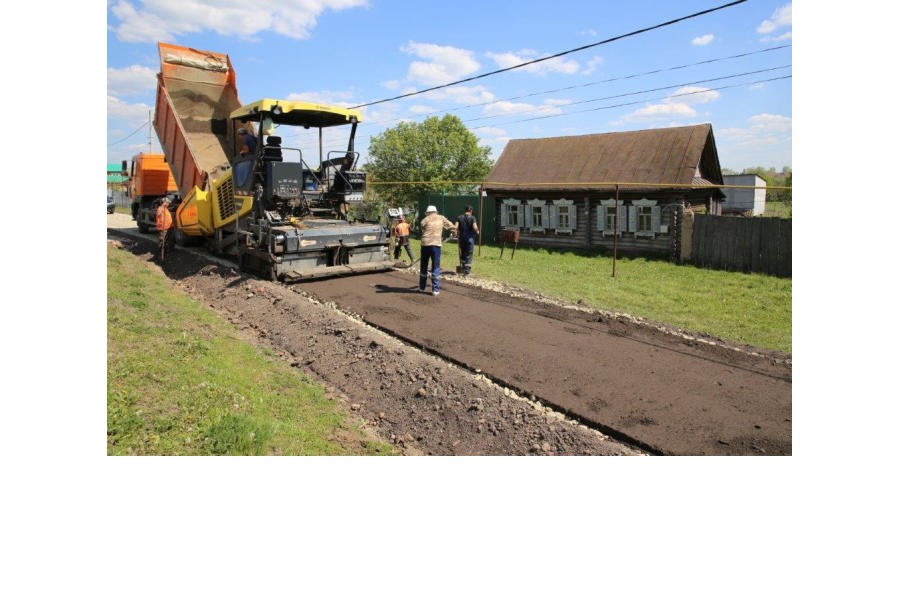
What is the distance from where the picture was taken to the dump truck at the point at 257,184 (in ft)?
36.1

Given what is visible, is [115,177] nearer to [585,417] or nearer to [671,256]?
[671,256]

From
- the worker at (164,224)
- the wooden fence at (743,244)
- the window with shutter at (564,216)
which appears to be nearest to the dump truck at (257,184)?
the worker at (164,224)

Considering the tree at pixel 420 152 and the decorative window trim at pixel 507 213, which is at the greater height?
the tree at pixel 420 152

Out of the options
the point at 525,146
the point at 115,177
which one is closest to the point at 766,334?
the point at 525,146

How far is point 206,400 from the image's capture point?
5301 mm

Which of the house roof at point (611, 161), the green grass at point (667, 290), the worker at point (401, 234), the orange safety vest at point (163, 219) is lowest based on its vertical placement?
the green grass at point (667, 290)

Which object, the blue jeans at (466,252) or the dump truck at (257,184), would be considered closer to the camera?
the dump truck at (257,184)

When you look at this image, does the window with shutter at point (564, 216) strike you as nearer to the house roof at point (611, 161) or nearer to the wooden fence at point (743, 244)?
the house roof at point (611, 161)

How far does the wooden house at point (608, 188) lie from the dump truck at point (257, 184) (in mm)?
8380

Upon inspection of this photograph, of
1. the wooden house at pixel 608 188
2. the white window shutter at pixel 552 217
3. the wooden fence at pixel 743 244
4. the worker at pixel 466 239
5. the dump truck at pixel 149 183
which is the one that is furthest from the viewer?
the white window shutter at pixel 552 217

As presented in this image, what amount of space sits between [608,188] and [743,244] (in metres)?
5.60

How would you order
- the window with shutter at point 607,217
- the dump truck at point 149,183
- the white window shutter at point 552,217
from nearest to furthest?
the dump truck at point 149,183, the window with shutter at point 607,217, the white window shutter at point 552,217

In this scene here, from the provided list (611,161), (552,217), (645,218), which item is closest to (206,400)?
(645,218)

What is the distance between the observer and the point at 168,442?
4520mm
